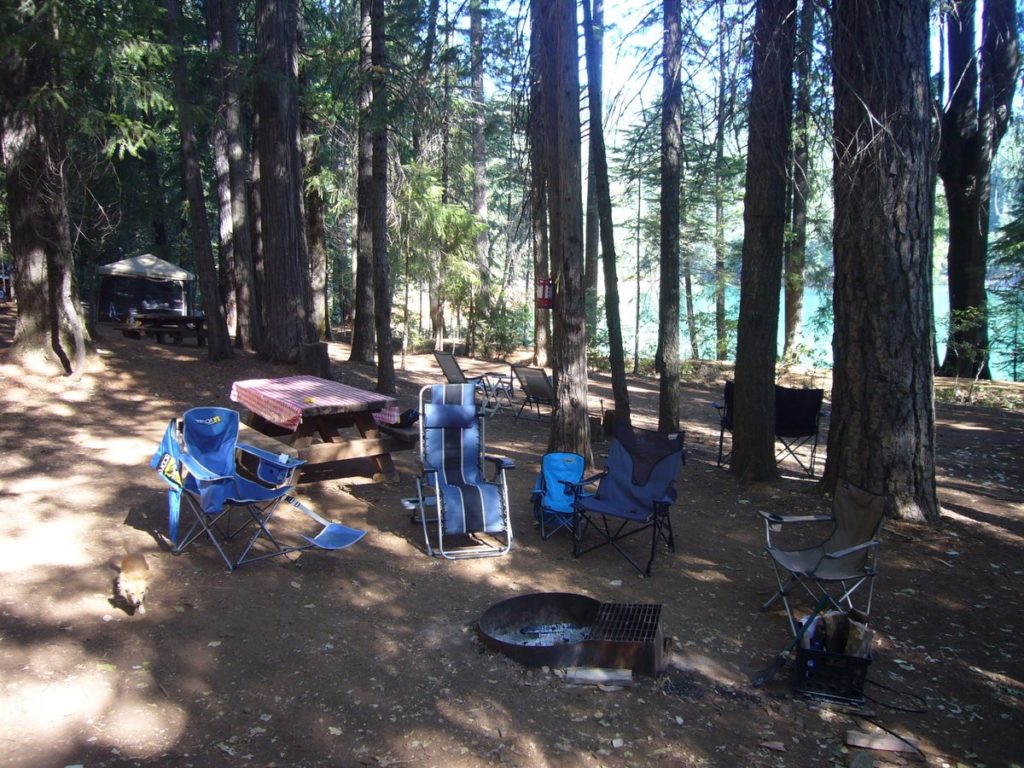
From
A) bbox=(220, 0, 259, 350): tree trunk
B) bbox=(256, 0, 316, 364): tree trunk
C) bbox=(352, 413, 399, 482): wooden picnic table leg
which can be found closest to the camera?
bbox=(352, 413, 399, 482): wooden picnic table leg

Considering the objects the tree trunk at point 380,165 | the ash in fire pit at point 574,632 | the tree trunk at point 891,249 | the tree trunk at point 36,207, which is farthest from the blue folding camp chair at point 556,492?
the tree trunk at point 36,207

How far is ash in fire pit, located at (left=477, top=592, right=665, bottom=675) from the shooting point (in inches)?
138

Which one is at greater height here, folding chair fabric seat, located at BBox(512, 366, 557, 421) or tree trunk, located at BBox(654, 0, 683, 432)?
tree trunk, located at BBox(654, 0, 683, 432)

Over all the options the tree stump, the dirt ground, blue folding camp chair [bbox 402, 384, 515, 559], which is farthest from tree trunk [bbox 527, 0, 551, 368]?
the tree stump

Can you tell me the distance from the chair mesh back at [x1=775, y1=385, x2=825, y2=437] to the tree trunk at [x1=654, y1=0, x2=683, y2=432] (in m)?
1.59

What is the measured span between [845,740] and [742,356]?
427cm

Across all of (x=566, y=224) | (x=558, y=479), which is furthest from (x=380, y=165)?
(x=558, y=479)

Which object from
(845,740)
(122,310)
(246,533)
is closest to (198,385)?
(246,533)

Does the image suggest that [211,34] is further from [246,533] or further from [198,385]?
[246,533]

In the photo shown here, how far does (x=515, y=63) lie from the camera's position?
6.88 meters

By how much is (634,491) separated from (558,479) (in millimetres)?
577

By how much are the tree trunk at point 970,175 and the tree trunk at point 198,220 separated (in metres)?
12.9

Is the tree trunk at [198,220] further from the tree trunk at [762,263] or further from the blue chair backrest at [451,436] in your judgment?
the tree trunk at [762,263]

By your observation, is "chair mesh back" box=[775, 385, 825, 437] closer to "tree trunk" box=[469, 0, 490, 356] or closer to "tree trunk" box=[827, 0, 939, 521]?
"tree trunk" box=[827, 0, 939, 521]
